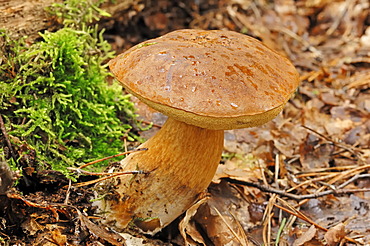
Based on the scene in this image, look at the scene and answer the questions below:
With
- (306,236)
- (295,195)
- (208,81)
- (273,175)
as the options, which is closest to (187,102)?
(208,81)

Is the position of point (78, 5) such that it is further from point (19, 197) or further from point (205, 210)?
point (205, 210)

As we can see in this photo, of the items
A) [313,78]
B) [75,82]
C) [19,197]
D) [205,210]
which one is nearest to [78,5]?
[75,82]

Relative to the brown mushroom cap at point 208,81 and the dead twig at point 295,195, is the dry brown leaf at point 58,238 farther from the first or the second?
the dead twig at point 295,195

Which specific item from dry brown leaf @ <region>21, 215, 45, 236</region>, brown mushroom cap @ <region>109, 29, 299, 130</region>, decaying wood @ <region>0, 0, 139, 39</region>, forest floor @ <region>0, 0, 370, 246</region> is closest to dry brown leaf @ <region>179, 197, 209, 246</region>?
forest floor @ <region>0, 0, 370, 246</region>

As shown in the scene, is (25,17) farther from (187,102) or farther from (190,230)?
(190,230)

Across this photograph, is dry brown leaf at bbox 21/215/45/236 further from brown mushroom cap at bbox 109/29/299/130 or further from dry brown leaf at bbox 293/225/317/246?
dry brown leaf at bbox 293/225/317/246
